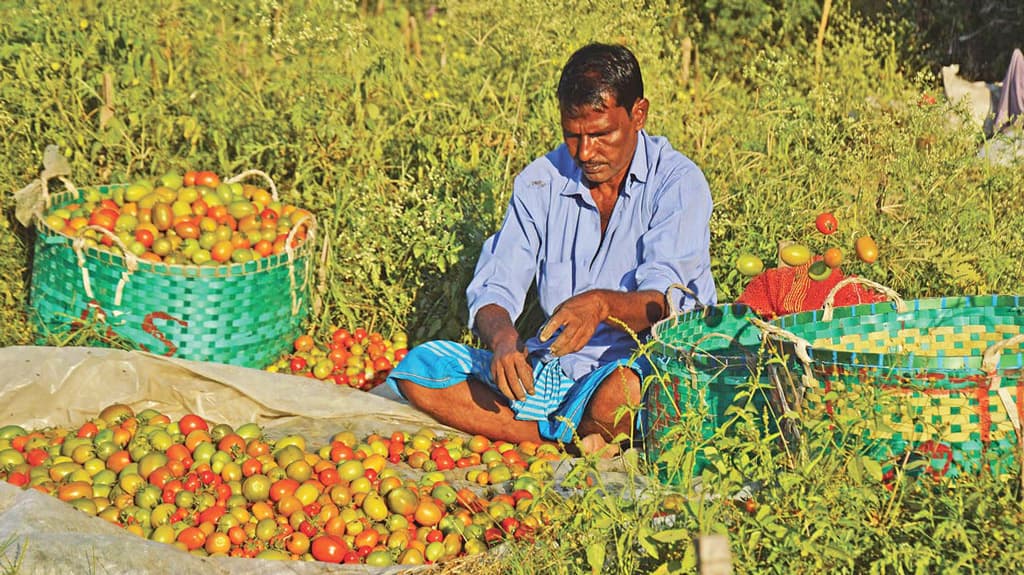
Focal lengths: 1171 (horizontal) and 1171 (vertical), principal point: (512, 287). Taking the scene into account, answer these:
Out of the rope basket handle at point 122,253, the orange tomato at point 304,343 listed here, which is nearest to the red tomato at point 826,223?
the orange tomato at point 304,343

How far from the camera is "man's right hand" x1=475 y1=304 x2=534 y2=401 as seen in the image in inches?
140

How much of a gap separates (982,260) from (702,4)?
11.4 ft

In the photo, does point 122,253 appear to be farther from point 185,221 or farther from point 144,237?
point 185,221

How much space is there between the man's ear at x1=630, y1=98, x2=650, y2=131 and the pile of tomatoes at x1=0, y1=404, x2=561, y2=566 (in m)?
1.12

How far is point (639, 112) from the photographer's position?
3.86 meters

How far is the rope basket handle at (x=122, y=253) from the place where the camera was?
4.54m

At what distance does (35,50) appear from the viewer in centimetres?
537

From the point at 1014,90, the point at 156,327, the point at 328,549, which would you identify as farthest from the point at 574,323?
the point at 1014,90

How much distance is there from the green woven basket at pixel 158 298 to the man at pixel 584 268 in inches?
32.1

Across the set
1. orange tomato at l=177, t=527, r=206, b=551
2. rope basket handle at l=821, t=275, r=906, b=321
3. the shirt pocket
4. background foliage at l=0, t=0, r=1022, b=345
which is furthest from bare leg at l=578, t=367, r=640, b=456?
orange tomato at l=177, t=527, r=206, b=551

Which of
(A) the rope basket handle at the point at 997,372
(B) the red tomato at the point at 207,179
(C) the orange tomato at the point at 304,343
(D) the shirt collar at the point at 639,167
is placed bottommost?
(C) the orange tomato at the point at 304,343

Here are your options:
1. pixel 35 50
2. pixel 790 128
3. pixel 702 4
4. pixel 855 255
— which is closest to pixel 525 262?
pixel 855 255

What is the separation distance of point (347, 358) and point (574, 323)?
68.7 inches

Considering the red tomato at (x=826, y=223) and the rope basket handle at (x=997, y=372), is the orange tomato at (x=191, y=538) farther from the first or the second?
the red tomato at (x=826, y=223)
